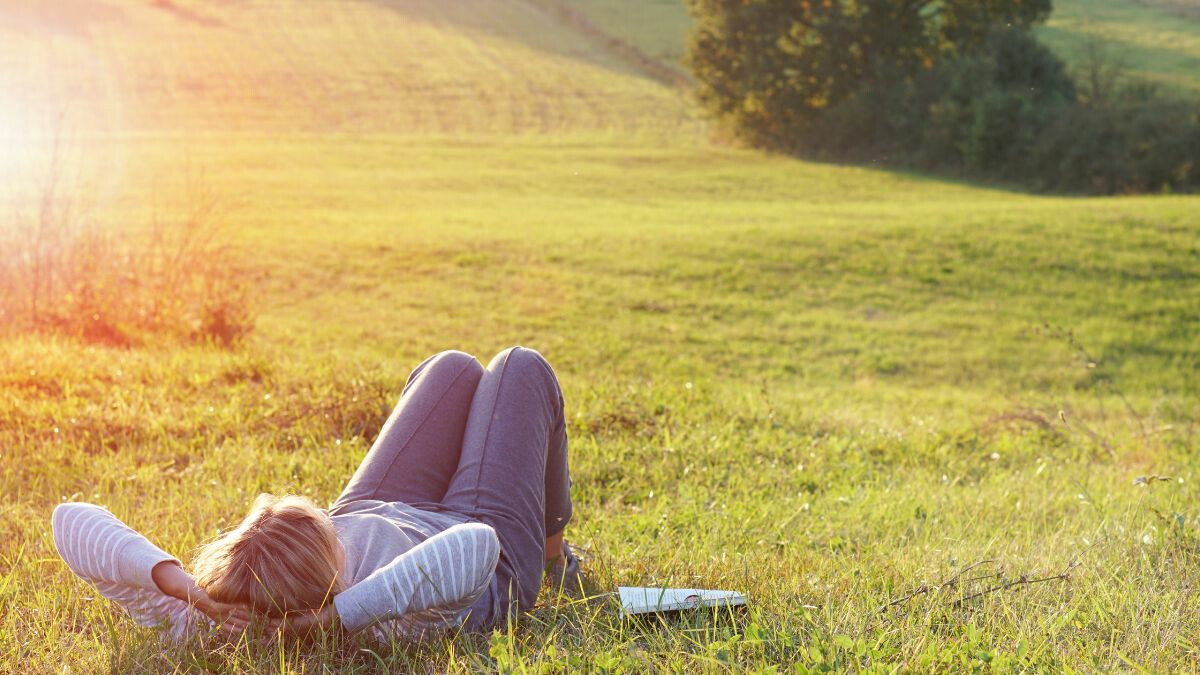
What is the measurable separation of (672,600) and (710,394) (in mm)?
4012

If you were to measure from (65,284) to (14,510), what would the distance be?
4.70m

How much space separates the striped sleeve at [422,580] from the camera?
106 inches

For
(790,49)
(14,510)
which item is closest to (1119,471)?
(14,510)

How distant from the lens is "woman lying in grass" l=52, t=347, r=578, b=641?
2.71m

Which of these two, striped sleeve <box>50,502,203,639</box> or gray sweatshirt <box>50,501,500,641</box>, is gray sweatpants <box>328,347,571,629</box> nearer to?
gray sweatshirt <box>50,501,500,641</box>

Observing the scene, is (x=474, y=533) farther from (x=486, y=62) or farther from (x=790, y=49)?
(x=486, y=62)

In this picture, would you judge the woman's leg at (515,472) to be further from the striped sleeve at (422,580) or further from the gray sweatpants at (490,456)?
the striped sleeve at (422,580)

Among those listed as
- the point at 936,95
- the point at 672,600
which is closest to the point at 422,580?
the point at 672,600

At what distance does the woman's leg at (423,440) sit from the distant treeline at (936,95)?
26960mm

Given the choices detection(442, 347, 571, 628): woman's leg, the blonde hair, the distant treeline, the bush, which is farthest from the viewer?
the distant treeline

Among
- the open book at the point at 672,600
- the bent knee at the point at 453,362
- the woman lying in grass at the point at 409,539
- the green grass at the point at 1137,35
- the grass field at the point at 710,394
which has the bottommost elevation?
the grass field at the point at 710,394

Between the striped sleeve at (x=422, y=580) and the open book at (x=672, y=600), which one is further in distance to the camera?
the open book at (x=672, y=600)

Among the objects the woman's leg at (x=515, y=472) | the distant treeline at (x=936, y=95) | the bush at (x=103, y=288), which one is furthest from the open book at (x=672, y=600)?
the distant treeline at (x=936, y=95)

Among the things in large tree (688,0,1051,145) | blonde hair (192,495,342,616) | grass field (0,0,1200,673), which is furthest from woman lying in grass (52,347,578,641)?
large tree (688,0,1051,145)
